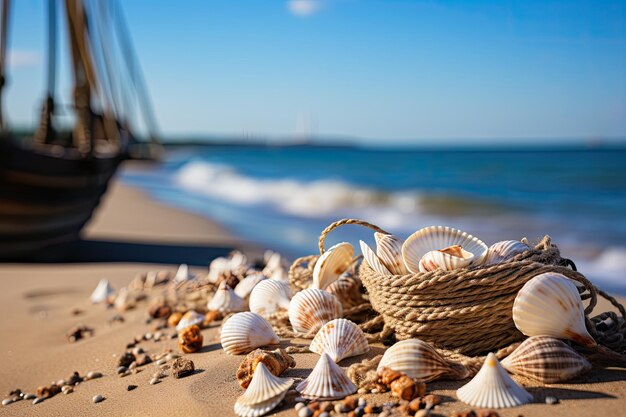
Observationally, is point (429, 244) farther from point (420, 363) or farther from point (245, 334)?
point (245, 334)

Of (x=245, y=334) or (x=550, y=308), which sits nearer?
(x=550, y=308)

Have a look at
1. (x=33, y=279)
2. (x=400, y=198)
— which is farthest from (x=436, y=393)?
(x=400, y=198)

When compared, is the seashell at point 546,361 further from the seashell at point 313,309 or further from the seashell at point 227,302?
the seashell at point 227,302

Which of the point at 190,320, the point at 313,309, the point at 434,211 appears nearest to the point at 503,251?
the point at 313,309

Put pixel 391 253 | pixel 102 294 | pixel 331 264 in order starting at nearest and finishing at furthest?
pixel 391 253, pixel 331 264, pixel 102 294

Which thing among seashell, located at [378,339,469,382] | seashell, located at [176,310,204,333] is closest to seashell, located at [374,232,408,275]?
A: seashell, located at [378,339,469,382]

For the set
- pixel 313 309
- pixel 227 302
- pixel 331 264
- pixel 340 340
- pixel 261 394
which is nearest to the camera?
pixel 261 394

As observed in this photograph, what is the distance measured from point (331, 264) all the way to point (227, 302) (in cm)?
77

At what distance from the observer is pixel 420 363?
211 cm

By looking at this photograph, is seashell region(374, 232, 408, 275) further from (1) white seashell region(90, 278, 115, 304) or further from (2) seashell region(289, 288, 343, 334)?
(1) white seashell region(90, 278, 115, 304)

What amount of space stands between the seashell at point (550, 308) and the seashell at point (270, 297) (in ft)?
4.02

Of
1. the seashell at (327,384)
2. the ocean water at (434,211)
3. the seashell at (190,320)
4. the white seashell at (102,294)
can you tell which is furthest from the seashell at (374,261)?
the ocean water at (434,211)

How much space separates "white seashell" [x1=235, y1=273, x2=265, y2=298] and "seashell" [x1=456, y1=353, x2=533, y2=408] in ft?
5.38

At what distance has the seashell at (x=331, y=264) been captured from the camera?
2857 millimetres
